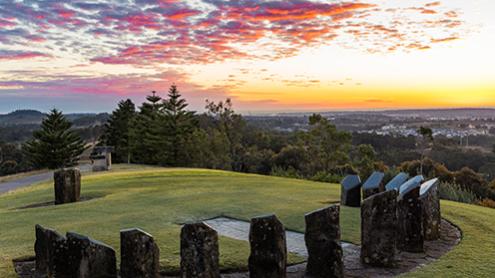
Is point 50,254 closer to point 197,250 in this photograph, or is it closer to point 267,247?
point 197,250

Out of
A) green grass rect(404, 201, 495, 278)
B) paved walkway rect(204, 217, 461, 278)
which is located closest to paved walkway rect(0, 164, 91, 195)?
paved walkway rect(204, 217, 461, 278)

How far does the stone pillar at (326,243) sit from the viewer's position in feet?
19.0

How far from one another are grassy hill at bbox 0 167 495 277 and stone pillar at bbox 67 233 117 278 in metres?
1.06

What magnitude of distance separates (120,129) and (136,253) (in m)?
45.2

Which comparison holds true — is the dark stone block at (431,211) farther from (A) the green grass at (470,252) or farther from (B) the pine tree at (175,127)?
(B) the pine tree at (175,127)

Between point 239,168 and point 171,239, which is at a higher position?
point 171,239

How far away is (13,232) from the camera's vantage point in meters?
8.68

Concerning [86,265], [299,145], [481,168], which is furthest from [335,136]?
[86,265]

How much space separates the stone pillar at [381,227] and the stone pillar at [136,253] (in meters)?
3.14

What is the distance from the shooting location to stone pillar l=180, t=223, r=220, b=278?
5148mm

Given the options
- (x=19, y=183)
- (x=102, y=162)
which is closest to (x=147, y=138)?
(x=102, y=162)

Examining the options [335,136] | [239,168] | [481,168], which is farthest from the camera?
[239,168]

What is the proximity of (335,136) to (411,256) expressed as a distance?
29.4m

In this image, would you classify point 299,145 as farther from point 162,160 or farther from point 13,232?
point 13,232
